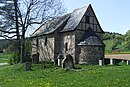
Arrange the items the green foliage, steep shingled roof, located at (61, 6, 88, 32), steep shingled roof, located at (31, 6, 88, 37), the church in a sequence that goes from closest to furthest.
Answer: the church, steep shingled roof, located at (61, 6, 88, 32), steep shingled roof, located at (31, 6, 88, 37), the green foliage

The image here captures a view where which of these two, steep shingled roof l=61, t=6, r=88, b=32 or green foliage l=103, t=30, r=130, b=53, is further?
green foliage l=103, t=30, r=130, b=53

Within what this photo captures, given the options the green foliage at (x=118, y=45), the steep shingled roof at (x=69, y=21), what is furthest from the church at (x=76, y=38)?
the green foliage at (x=118, y=45)

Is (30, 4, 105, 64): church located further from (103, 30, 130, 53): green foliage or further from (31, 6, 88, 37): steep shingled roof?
(103, 30, 130, 53): green foliage

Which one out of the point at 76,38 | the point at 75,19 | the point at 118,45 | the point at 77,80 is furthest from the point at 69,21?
the point at 118,45

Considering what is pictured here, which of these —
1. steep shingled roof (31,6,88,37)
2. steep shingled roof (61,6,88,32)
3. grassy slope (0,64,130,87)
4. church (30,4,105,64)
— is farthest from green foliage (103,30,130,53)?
grassy slope (0,64,130,87)

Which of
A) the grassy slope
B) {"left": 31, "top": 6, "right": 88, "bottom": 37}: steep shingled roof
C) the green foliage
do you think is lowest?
the grassy slope

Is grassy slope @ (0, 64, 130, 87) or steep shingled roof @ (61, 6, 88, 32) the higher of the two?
steep shingled roof @ (61, 6, 88, 32)

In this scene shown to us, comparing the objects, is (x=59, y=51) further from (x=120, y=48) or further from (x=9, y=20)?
(x=120, y=48)

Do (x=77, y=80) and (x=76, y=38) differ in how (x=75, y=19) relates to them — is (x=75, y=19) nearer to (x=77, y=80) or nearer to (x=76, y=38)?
(x=76, y=38)

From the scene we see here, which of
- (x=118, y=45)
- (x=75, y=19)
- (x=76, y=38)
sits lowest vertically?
(x=118, y=45)

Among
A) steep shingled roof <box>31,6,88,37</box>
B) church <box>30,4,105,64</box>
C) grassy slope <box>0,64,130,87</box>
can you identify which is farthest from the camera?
steep shingled roof <box>31,6,88,37</box>

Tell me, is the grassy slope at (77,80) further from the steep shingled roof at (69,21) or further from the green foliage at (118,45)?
the green foliage at (118,45)

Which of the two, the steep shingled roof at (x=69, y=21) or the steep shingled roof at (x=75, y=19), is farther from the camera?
the steep shingled roof at (x=69, y=21)

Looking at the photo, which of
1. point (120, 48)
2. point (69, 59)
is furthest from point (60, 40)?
point (120, 48)
